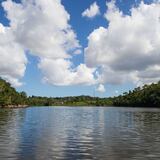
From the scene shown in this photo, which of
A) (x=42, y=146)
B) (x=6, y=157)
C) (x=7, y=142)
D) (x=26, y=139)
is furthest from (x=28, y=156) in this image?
(x=26, y=139)

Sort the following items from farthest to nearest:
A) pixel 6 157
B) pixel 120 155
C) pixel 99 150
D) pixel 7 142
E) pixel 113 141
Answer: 1. pixel 113 141
2. pixel 7 142
3. pixel 99 150
4. pixel 120 155
5. pixel 6 157

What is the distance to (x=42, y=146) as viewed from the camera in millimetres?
38531

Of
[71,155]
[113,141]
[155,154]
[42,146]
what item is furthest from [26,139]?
[155,154]

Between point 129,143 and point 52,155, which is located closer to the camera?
point 52,155

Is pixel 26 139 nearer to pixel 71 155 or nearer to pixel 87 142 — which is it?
pixel 87 142

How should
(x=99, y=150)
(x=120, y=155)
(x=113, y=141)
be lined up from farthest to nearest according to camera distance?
(x=113, y=141)
(x=99, y=150)
(x=120, y=155)

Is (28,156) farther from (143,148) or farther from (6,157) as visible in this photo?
(143,148)

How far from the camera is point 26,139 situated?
147 ft

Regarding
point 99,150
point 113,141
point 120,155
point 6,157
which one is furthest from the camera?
point 113,141

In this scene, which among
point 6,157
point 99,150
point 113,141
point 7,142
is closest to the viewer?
point 6,157

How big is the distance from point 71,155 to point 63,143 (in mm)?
8605

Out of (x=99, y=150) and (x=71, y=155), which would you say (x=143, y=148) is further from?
(x=71, y=155)

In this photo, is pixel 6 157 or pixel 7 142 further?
pixel 7 142

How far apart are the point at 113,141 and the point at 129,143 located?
8.99 ft
